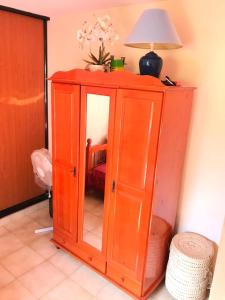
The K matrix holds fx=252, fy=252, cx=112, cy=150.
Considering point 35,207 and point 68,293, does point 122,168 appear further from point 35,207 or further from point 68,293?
point 35,207

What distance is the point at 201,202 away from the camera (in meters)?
2.02

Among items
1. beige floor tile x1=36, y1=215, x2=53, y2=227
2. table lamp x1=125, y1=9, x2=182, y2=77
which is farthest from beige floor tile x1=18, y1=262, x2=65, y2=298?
table lamp x1=125, y1=9, x2=182, y2=77

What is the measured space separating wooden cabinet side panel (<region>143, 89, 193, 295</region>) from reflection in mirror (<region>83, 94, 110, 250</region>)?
0.43 meters

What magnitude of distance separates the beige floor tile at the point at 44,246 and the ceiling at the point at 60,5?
2262 mm

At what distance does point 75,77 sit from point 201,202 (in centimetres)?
139

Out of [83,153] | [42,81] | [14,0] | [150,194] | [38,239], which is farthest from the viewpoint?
[42,81]

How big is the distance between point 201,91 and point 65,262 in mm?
1899

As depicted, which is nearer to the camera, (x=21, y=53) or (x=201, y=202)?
(x=201, y=202)

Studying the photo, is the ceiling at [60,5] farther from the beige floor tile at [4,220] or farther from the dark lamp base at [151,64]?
the beige floor tile at [4,220]

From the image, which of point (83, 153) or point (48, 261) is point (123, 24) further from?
point (48, 261)

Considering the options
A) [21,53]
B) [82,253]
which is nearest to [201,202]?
[82,253]

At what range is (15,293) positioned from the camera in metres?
1.98

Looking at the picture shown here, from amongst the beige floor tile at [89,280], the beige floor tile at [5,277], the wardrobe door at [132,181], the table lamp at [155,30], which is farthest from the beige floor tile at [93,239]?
the table lamp at [155,30]

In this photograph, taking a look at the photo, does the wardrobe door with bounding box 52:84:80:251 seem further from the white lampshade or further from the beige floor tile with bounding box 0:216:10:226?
the beige floor tile with bounding box 0:216:10:226
